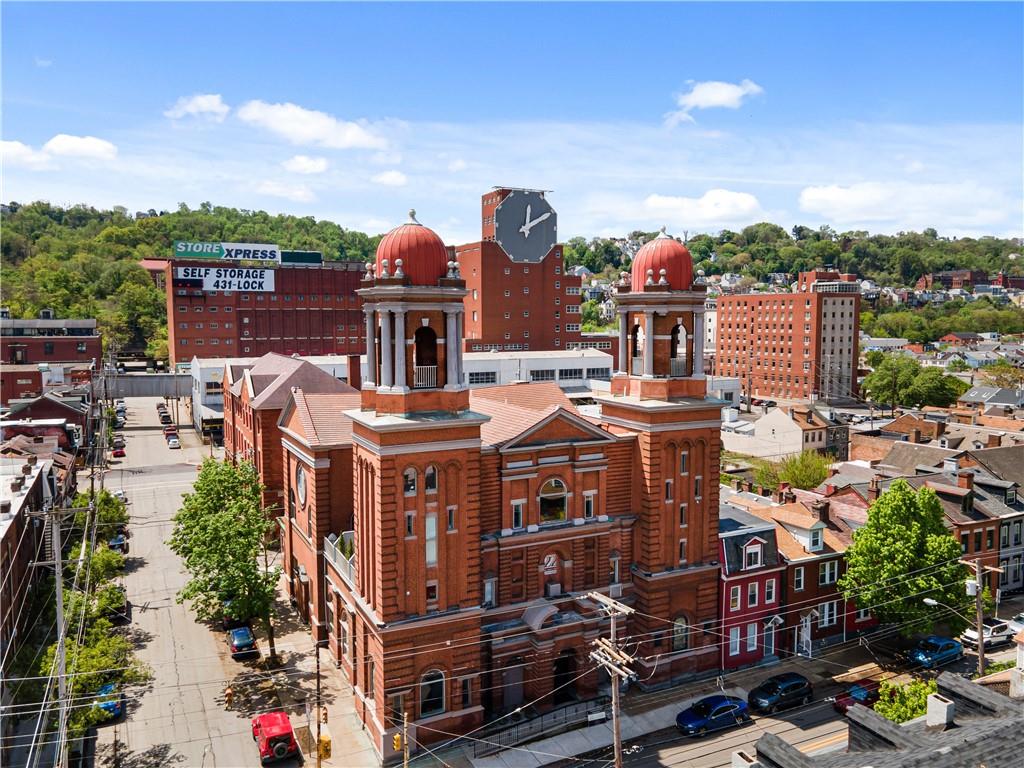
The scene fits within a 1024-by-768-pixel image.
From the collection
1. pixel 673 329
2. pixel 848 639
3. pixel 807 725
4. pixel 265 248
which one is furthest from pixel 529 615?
pixel 265 248

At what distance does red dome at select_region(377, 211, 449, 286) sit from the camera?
33781mm

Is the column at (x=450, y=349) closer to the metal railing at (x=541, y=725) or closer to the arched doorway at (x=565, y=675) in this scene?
the arched doorway at (x=565, y=675)

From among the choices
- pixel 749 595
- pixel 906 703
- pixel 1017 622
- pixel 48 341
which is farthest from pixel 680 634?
pixel 48 341

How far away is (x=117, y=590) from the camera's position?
38.8m

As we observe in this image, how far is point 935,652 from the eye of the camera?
137 ft

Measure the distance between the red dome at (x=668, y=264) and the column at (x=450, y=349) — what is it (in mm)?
12017

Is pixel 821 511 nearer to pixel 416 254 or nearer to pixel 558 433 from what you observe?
pixel 558 433

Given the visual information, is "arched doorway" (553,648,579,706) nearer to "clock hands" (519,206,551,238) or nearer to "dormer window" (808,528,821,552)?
"dormer window" (808,528,821,552)

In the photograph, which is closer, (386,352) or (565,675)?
(386,352)

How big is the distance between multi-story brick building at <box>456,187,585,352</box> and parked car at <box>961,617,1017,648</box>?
81.7 m

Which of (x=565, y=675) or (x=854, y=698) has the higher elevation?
(x=565, y=675)

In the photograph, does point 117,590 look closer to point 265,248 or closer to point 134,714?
point 134,714

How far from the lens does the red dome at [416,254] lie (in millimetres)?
33781

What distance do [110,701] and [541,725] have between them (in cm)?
2058
